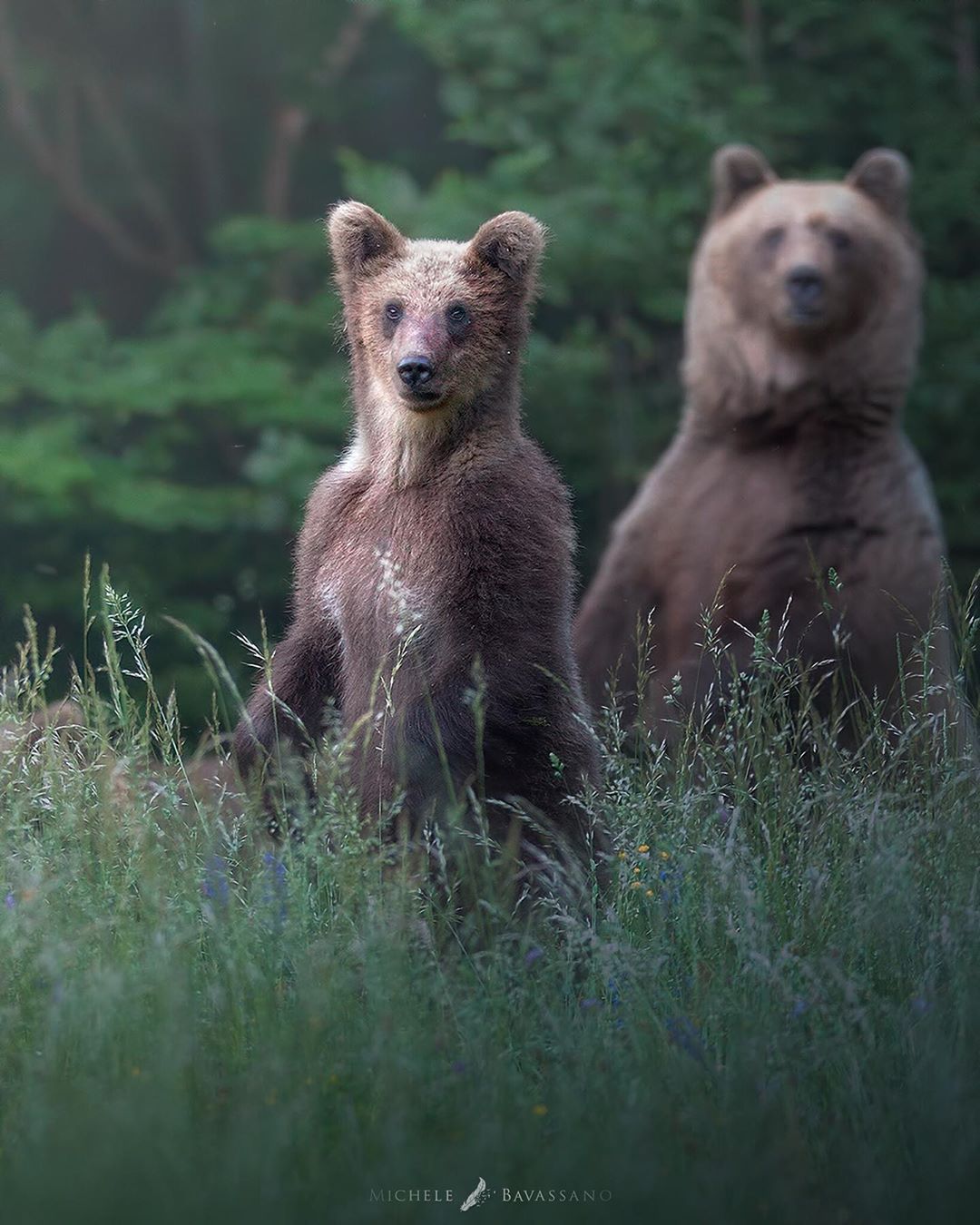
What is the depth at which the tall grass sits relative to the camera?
2611mm

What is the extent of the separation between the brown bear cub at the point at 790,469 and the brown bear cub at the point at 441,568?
1859mm

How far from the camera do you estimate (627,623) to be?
6.45 metres

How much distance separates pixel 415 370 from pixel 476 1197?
1964 millimetres

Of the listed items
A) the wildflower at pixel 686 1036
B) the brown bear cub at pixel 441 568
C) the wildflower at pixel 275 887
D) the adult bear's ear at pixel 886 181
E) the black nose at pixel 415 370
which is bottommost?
the wildflower at pixel 686 1036

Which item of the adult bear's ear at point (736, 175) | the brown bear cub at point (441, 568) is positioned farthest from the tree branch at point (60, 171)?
the brown bear cub at point (441, 568)

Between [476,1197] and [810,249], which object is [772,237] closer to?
[810,249]

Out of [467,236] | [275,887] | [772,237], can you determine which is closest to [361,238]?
[275,887]

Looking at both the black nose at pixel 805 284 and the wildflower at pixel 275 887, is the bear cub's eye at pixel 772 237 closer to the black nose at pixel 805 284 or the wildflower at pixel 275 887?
the black nose at pixel 805 284

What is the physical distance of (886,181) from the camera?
681cm

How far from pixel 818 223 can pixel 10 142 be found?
7.66m

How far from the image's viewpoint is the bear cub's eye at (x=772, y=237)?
21.8ft

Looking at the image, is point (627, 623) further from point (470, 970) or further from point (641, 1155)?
point (641, 1155)

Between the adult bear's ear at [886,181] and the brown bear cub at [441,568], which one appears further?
the adult bear's ear at [886,181]

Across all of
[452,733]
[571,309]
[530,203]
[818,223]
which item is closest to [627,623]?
[818,223]
